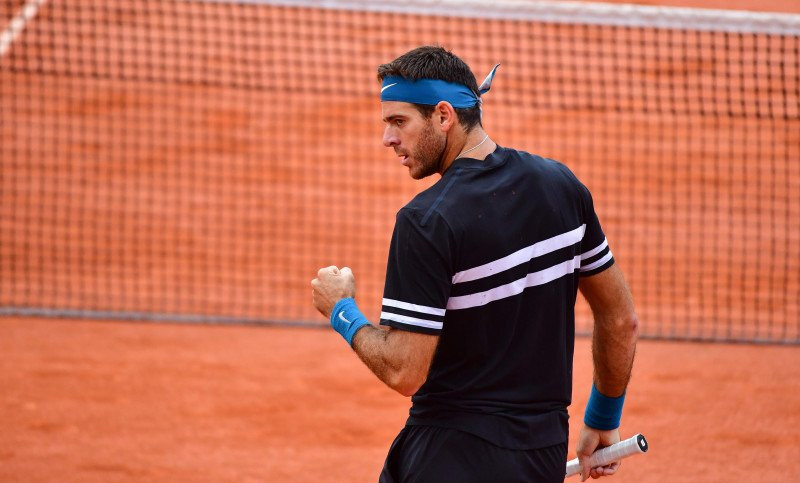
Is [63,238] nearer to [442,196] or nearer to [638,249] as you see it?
[638,249]

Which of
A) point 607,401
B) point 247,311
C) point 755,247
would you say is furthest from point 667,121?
point 607,401

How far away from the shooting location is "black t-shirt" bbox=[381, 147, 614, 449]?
3383 millimetres

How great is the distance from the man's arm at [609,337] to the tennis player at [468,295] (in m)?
0.23

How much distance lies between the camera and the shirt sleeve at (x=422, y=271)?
132 inches

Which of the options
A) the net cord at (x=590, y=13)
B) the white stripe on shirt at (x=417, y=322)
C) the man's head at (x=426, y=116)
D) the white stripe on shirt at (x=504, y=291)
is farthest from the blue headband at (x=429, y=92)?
the net cord at (x=590, y=13)

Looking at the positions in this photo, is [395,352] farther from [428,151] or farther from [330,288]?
[428,151]

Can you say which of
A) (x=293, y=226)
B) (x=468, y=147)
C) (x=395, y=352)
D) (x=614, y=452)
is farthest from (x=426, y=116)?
(x=293, y=226)

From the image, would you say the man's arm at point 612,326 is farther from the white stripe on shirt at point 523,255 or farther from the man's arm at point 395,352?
the man's arm at point 395,352

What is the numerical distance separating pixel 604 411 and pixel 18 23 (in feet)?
51.7

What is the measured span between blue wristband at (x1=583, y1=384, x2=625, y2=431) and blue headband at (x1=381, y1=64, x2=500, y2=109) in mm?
1213

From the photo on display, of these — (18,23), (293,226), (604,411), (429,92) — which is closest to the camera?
(429,92)

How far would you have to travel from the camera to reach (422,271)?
3.37m

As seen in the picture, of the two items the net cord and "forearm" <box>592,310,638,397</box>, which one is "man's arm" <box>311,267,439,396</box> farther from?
the net cord

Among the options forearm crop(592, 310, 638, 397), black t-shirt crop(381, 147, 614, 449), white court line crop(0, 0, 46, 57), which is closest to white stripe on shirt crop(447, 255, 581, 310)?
black t-shirt crop(381, 147, 614, 449)
